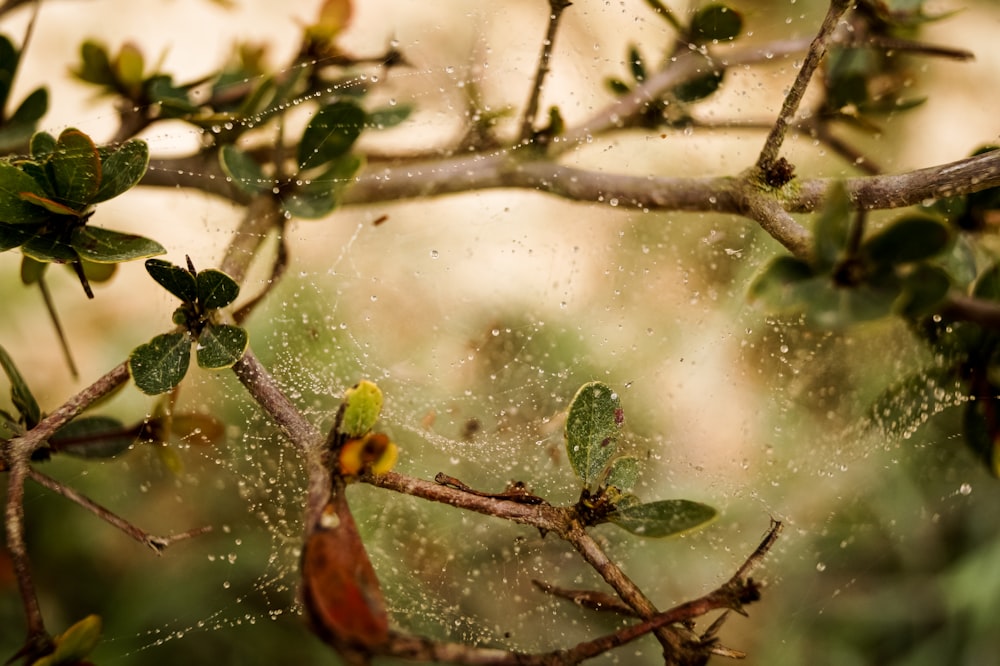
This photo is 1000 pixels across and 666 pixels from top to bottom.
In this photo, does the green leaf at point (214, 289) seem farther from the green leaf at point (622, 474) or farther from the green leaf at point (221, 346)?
the green leaf at point (622, 474)

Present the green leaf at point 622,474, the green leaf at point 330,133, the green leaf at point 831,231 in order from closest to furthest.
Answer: the green leaf at point 831,231 < the green leaf at point 622,474 < the green leaf at point 330,133

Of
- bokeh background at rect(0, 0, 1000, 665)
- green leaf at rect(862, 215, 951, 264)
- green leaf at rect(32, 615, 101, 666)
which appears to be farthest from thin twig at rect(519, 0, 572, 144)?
green leaf at rect(32, 615, 101, 666)

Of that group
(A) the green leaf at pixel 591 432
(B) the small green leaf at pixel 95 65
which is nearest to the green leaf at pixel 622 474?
(A) the green leaf at pixel 591 432

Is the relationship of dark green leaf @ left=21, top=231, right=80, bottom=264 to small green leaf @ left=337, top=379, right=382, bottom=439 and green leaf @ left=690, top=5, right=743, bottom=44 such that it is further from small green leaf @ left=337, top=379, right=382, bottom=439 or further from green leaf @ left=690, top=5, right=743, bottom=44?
green leaf @ left=690, top=5, right=743, bottom=44

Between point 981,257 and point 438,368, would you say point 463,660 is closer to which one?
point 438,368

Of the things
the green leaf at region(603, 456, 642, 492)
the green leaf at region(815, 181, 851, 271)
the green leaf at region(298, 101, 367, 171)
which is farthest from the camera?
the green leaf at region(298, 101, 367, 171)

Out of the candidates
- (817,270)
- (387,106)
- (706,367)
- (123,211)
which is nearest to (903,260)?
(817,270)
